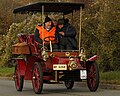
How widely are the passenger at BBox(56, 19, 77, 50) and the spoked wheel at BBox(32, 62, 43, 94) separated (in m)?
1.43

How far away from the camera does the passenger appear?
1555 cm

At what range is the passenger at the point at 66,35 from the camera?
1555cm

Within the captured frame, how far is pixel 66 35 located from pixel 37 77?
202 cm

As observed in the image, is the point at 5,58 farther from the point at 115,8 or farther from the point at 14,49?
the point at 14,49

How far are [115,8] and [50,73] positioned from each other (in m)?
6.39

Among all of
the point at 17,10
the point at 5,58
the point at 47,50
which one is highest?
the point at 17,10

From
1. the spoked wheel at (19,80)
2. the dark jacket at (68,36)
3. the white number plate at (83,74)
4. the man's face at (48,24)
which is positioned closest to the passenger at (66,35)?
the dark jacket at (68,36)

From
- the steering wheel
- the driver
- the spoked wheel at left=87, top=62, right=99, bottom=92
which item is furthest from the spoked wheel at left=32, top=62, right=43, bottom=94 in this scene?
the spoked wheel at left=87, top=62, right=99, bottom=92

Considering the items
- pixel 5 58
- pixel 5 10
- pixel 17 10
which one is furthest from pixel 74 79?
pixel 5 10

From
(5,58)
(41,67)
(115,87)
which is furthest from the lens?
(5,58)

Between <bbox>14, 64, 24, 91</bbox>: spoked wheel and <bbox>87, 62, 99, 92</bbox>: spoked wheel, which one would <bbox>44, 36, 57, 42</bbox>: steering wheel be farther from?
<bbox>14, 64, 24, 91</bbox>: spoked wheel

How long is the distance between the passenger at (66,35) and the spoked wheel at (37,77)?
1.43m

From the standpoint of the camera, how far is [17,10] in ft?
55.6

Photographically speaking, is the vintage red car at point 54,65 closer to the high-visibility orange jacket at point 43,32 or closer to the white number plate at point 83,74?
the white number plate at point 83,74
